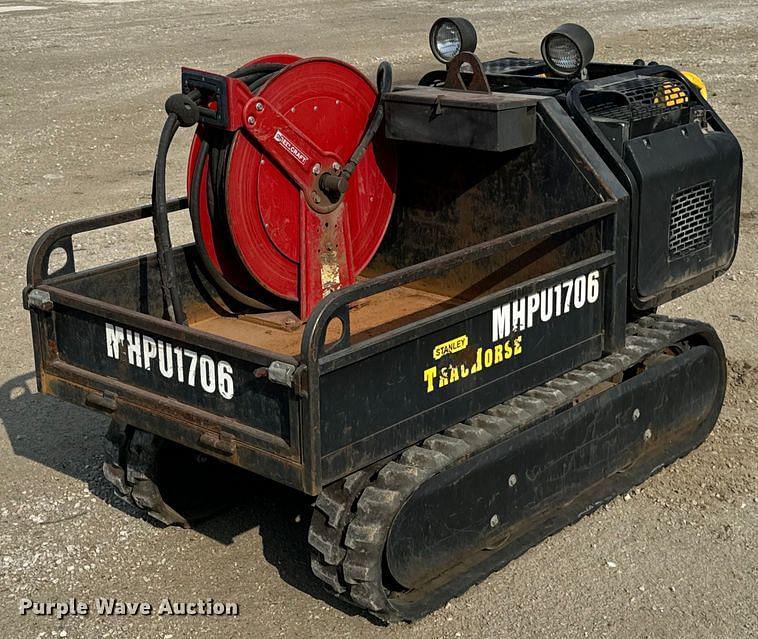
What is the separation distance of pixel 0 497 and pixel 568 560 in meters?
2.61

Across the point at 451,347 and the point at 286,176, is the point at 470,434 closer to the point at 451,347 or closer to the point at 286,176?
the point at 451,347

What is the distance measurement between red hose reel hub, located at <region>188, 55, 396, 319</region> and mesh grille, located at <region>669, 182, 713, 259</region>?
1.31 meters

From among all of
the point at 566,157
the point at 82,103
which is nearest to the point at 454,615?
the point at 566,157

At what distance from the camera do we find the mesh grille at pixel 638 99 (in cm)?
566

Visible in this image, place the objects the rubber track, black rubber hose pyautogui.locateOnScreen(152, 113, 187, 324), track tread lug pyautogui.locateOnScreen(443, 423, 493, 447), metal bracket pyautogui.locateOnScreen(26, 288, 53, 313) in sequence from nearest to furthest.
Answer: the rubber track, track tread lug pyautogui.locateOnScreen(443, 423, 493, 447), black rubber hose pyautogui.locateOnScreen(152, 113, 187, 324), metal bracket pyautogui.locateOnScreen(26, 288, 53, 313)

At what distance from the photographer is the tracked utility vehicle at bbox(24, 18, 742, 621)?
450 centimetres

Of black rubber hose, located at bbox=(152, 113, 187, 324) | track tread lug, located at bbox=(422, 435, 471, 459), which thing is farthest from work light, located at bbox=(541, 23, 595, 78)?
track tread lug, located at bbox=(422, 435, 471, 459)

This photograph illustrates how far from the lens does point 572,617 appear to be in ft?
15.9

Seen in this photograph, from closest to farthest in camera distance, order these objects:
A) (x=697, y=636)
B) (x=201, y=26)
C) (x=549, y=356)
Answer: (x=697, y=636)
(x=549, y=356)
(x=201, y=26)

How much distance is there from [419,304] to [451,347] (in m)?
1.31

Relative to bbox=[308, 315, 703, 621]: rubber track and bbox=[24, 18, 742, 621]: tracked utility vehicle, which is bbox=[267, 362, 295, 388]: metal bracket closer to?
bbox=[24, 18, 742, 621]: tracked utility vehicle

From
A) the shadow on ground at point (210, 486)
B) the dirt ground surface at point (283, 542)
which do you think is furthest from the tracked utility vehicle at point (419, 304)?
the shadow on ground at point (210, 486)

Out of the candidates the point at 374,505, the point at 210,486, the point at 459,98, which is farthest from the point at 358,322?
the point at 374,505

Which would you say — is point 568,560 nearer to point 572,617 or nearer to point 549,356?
point 572,617
